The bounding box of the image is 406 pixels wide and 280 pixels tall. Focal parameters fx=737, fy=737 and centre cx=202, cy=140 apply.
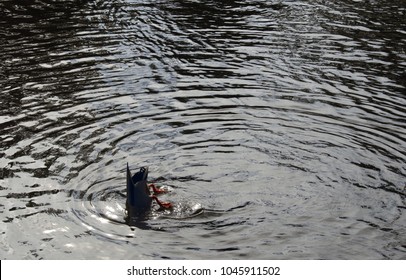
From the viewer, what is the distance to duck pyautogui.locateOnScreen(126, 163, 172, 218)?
10.3 metres

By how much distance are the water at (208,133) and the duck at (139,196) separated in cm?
16

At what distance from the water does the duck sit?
163 millimetres

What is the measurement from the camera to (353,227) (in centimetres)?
1038

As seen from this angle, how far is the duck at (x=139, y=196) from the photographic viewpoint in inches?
406

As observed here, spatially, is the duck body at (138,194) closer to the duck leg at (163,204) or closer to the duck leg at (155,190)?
the duck leg at (163,204)

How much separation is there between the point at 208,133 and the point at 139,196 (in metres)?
3.29

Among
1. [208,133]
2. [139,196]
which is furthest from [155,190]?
[208,133]

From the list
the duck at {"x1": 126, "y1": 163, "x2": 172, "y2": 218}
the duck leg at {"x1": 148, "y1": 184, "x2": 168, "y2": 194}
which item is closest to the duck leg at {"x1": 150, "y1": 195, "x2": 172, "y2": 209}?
the duck at {"x1": 126, "y1": 163, "x2": 172, "y2": 218}

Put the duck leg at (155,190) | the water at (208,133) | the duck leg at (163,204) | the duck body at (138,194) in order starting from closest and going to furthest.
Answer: the water at (208,133) < the duck body at (138,194) < the duck leg at (163,204) < the duck leg at (155,190)

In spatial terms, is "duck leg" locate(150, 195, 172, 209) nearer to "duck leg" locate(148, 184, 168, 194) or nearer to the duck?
the duck

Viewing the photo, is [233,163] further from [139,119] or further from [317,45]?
[317,45]

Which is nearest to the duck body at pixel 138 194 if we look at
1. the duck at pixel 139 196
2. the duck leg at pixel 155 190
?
the duck at pixel 139 196

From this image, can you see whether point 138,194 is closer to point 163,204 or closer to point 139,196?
point 139,196

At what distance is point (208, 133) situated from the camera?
44.0 ft
